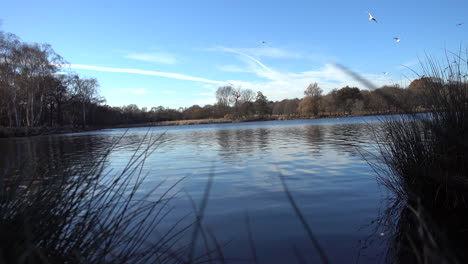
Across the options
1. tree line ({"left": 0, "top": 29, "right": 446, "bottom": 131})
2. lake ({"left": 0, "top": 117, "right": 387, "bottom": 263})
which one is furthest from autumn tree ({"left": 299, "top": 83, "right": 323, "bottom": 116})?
lake ({"left": 0, "top": 117, "right": 387, "bottom": 263})

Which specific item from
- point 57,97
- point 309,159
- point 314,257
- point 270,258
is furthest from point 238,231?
point 57,97

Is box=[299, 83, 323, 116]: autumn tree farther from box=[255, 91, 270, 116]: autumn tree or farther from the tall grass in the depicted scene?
the tall grass

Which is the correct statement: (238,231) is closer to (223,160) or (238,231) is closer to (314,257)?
(314,257)

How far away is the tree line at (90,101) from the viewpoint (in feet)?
16.8

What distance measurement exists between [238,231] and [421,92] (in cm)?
344

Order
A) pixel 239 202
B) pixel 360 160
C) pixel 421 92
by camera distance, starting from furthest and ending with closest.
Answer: pixel 360 160
pixel 239 202
pixel 421 92

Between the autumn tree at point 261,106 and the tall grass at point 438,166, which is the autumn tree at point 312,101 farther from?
the tall grass at point 438,166

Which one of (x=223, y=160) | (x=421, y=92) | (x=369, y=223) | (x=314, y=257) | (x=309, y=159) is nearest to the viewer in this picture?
(x=314, y=257)

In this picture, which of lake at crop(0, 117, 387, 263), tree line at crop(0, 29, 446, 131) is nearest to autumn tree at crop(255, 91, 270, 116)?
tree line at crop(0, 29, 446, 131)

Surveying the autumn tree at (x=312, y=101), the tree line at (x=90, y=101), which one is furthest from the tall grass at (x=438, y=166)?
the autumn tree at (x=312, y=101)

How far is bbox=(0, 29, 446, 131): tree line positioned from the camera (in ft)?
16.8

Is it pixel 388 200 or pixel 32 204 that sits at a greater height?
pixel 32 204

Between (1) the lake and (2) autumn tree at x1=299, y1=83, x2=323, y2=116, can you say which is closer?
(1) the lake

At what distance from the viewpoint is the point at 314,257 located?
3035 millimetres
